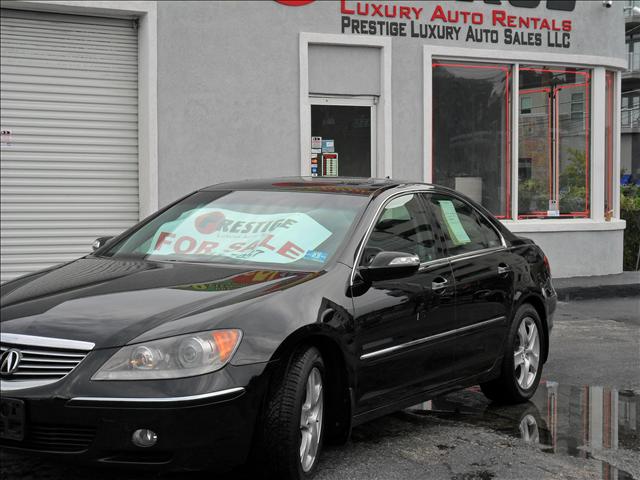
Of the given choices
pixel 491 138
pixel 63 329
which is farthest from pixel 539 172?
pixel 63 329

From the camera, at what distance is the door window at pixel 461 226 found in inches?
242

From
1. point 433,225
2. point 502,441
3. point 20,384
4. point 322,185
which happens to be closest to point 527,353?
point 502,441

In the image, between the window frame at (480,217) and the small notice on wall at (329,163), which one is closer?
the window frame at (480,217)

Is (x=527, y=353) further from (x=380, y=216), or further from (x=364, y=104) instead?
(x=364, y=104)

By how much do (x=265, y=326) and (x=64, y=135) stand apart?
8218 millimetres

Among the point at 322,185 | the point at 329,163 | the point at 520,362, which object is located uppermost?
the point at 329,163

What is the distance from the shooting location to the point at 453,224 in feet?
20.6

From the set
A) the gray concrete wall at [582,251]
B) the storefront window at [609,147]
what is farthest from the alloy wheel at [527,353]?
the storefront window at [609,147]

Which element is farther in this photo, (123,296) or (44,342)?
(123,296)

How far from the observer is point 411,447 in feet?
17.9

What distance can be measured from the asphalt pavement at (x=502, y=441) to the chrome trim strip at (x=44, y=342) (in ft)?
2.60

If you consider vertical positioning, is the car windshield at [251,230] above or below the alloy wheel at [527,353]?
above

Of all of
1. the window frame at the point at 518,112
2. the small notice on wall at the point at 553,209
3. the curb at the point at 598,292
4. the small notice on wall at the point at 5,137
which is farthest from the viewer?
the small notice on wall at the point at 553,209

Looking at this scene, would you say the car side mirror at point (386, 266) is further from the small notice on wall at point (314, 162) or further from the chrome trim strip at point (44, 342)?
the small notice on wall at point (314, 162)
